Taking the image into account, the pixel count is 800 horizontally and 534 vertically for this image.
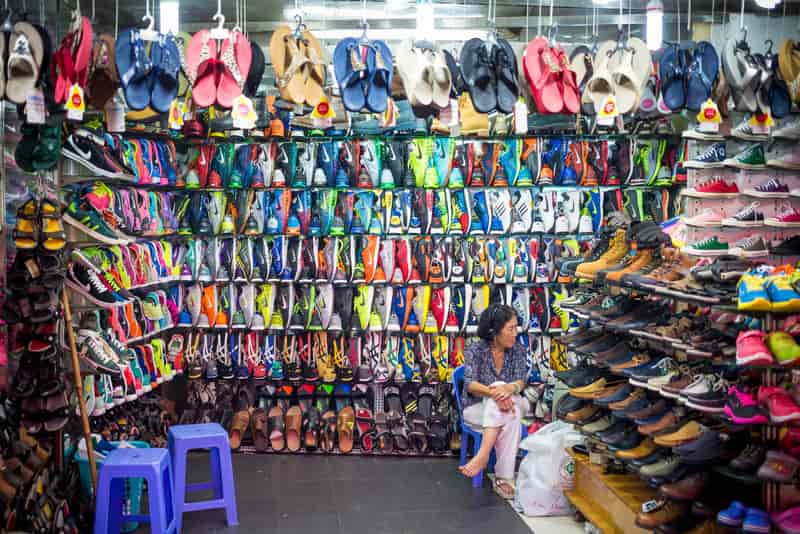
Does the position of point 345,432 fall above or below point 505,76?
below

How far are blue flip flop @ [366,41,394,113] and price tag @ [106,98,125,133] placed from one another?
4.58 feet

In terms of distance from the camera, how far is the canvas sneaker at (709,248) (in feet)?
16.1

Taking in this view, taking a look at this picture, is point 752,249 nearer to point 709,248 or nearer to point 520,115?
point 709,248

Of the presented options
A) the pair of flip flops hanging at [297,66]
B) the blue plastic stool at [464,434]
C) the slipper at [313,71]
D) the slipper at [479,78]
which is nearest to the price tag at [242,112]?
the pair of flip flops hanging at [297,66]

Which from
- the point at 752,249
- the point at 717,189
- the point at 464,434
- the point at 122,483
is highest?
the point at 717,189

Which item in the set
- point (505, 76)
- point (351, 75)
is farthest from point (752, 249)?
point (351, 75)

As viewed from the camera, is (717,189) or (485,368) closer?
(717,189)

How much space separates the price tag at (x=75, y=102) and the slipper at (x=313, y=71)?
1087 mm

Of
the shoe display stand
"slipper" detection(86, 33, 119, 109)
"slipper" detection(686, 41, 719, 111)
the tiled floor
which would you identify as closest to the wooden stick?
the tiled floor

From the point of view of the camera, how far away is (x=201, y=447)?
17.4ft

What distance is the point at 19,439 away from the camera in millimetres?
4734

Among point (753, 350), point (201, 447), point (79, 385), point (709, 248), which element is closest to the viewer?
point (753, 350)

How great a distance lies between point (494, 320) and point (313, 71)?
252cm

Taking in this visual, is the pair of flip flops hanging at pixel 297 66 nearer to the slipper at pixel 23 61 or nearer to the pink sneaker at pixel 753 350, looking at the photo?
the slipper at pixel 23 61
